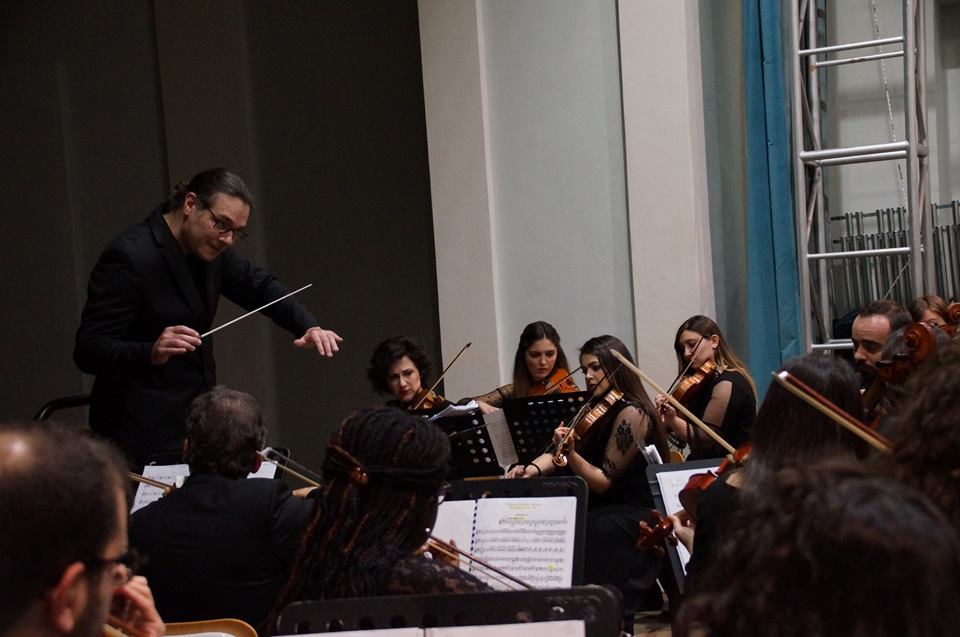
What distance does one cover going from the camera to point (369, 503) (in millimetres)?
1845

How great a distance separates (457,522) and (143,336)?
1380 millimetres

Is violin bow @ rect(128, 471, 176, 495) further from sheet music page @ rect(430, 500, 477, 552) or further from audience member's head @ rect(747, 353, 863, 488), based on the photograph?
audience member's head @ rect(747, 353, 863, 488)

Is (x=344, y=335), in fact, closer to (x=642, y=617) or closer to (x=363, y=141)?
(x=363, y=141)

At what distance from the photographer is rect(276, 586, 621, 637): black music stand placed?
1.43 metres

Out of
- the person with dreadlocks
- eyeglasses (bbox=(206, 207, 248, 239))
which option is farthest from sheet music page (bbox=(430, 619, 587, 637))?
eyeglasses (bbox=(206, 207, 248, 239))

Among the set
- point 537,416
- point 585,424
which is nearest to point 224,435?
point 537,416

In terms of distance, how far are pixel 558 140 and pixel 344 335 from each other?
179 centimetres

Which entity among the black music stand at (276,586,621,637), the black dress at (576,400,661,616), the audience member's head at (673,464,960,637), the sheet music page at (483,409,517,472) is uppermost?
the audience member's head at (673,464,960,637)

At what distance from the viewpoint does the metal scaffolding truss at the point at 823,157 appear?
4777 millimetres

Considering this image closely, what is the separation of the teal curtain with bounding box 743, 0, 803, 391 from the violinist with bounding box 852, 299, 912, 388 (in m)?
1.17

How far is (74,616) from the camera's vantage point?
1039mm

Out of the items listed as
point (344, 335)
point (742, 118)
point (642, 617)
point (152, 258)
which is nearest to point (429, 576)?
point (152, 258)

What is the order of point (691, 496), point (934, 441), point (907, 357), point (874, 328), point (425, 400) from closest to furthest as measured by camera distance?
1. point (934, 441)
2. point (691, 496)
3. point (907, 357)
4. point (874, 328)
5. point (425, 400)

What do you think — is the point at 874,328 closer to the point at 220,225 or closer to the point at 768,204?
the point at 768,204
